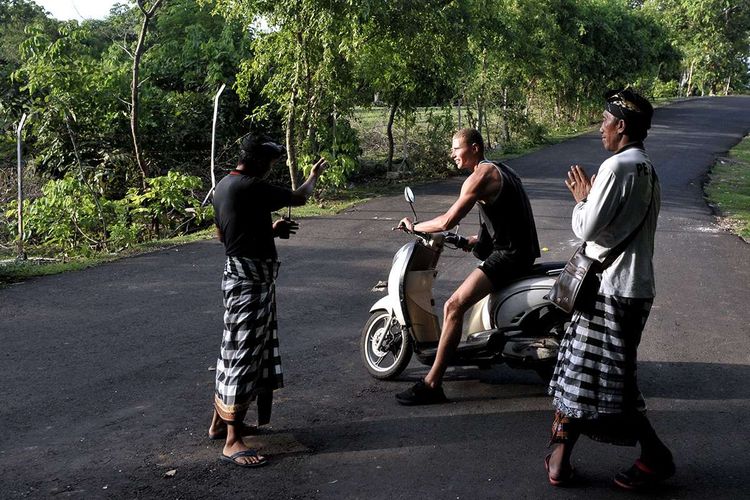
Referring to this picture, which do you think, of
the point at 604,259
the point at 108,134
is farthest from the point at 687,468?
the point at 108,134

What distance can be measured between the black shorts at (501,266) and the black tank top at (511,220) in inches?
0.6

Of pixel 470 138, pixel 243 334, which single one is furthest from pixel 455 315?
pixel 243 334

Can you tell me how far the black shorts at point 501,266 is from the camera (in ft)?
16.3

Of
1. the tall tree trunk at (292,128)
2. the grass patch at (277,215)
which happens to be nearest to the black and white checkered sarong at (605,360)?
the grass patch at (277,215)

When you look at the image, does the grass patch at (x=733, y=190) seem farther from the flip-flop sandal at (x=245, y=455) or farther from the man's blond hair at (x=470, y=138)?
the flip-flop sandal at (x=245, y=455)

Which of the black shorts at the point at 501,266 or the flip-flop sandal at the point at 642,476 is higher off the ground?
the black shorts at the point at 501,266

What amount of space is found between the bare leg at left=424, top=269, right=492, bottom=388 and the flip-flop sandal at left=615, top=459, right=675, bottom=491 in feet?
4.77

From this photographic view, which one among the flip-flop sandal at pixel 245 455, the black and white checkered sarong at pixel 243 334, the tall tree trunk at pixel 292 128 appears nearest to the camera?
the flip-flop sandal at pixel 245 455

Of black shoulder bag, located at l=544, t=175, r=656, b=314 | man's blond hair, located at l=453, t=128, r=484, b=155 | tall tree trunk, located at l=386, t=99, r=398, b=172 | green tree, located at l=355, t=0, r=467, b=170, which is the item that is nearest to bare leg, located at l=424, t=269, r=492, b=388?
man's blond hair, located at l=453, t=128, r=484, b=155

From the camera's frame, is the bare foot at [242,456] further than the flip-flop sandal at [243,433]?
No

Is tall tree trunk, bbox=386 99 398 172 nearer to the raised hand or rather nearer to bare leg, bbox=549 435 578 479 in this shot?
the raised hand

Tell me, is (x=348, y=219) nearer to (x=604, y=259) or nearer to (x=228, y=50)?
(x=228, y=50)

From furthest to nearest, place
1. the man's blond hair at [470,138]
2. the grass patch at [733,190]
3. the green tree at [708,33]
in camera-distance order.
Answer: the green tree at [708,33] < the grass patch at [733,190] < the man's blond hair at [470,138]

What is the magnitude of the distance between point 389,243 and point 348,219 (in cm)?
205
